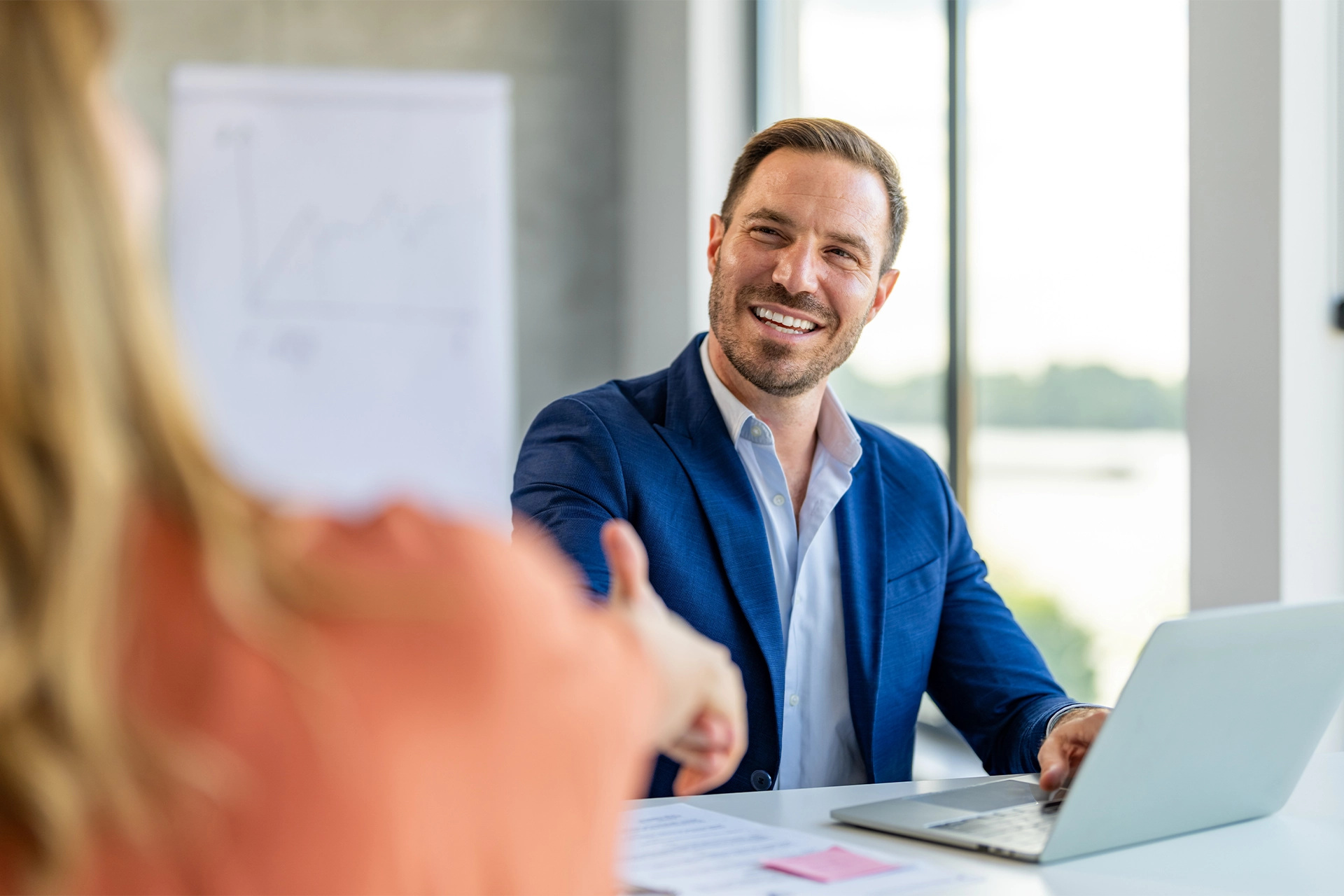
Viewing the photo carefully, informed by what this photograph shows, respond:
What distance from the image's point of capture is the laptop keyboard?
114 centimetres

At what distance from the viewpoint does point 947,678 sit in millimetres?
1870

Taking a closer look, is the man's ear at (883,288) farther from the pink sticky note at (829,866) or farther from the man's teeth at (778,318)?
the pink sticky note at (829,866)

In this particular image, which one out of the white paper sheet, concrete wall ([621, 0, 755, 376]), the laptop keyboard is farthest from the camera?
concrete wall ([621, 0, 755, 376])

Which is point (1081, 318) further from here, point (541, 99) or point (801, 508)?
point (541, 99)

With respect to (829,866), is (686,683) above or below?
above

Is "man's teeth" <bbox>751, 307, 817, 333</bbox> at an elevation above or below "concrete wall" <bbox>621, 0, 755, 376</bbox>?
below

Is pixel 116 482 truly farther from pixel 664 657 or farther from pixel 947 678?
pixel 947 678

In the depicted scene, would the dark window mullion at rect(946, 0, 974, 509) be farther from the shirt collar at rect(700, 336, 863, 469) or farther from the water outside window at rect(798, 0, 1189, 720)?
the shirt collar at rect(700, 336, 863, 469)

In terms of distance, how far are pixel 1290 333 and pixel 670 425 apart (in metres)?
0.92

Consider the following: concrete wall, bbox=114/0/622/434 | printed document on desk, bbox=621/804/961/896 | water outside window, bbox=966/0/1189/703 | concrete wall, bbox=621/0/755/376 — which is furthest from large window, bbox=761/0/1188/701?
printed document on desk, bbox=621/804/961/896

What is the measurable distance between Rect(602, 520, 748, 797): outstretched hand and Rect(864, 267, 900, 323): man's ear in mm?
1427

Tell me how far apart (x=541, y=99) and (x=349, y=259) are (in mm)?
955

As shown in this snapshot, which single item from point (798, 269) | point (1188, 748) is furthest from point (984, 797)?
point (798, 269)

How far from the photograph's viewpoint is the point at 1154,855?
1.14 meters
